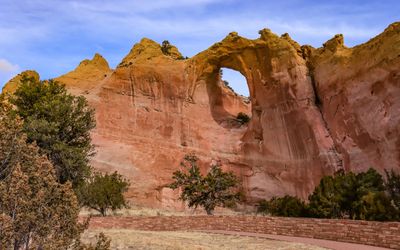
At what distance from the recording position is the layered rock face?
117ft

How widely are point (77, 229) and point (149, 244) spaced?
29.9ft

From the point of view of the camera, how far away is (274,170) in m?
42.0

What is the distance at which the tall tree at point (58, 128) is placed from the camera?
24.3m

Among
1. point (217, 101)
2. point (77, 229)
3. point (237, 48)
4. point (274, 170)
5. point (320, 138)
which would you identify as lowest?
point (77, 229)

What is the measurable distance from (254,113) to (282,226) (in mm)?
24629

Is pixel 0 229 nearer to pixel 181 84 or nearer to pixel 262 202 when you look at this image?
pixel 262 202

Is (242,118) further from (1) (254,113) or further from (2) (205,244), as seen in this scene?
(2) (205,244)

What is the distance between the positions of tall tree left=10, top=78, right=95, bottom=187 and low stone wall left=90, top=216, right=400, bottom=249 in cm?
329

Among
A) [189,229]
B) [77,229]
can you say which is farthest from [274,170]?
[77,229]

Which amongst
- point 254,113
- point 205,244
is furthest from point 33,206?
point 254,113

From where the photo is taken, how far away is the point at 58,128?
25922mm

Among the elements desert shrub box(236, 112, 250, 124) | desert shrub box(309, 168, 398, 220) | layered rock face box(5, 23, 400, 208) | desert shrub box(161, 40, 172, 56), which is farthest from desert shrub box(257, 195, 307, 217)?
desert shrub box(161, 40, 172, 56)

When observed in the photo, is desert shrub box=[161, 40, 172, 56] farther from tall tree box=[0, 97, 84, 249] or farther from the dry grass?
tall tree box=[0, 97, 84, 249]

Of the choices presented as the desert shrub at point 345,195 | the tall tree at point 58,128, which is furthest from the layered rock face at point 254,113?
the tall tree at point 58,128
